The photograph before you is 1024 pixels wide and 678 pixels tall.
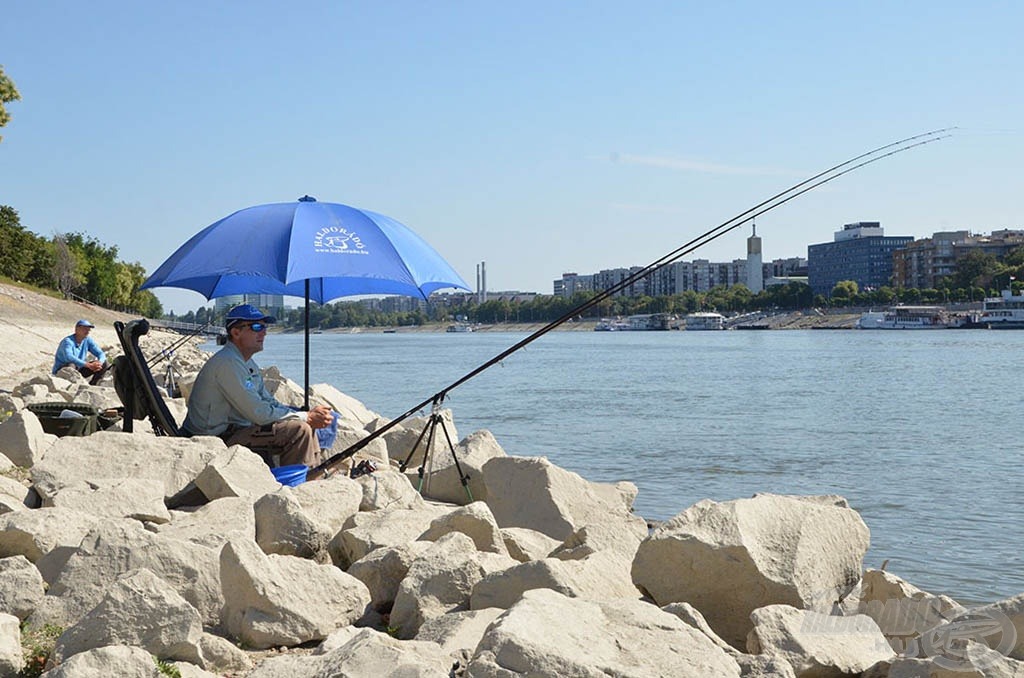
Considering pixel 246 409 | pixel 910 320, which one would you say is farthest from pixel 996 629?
pixel 910 320

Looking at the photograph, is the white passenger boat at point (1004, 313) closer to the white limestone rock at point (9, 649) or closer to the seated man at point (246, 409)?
the seated man at point (246, 409)

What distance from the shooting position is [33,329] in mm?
41469

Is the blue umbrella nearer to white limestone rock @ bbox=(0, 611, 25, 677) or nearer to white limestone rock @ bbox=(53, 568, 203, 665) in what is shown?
white limestone rock @ bbox=(53, 568, 203, 665)

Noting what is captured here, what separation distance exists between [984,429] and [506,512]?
14593mm

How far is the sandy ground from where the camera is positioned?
25.3 m

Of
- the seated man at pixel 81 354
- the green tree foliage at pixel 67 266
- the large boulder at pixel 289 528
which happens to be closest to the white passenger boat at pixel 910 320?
the green tree foliage at pixel 67 266

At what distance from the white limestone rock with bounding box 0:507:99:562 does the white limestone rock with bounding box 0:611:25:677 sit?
1147 millimetres

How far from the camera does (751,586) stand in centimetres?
469

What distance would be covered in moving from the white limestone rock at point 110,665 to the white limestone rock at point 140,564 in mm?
951

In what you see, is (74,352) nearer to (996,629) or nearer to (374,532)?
(374,532)

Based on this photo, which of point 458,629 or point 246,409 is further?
point 246,409

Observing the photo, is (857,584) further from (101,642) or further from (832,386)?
(832,386)

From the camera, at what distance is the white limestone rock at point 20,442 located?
7340 millimetres

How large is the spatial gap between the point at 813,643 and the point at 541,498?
3.19 meters
